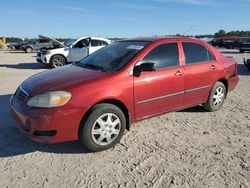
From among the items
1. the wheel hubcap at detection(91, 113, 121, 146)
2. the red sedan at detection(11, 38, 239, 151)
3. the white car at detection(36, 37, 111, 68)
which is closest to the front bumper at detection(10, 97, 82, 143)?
the red sedan at detection(11, 38, 239, 151)

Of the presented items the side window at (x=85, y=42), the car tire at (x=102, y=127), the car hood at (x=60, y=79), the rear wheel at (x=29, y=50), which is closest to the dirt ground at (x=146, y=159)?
the car tire at (x=102, y=127)

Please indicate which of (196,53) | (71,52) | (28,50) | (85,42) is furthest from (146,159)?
(28,50)

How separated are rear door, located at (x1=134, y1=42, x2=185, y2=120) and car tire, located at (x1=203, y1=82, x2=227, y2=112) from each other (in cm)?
96

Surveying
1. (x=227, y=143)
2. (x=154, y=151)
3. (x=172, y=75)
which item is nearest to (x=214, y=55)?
(x=172, y=75)

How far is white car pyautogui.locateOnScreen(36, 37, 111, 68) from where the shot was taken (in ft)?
46.0

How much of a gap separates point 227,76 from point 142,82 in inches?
100

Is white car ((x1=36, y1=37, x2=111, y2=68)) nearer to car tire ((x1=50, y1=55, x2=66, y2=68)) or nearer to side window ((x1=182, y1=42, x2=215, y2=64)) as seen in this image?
car tire ((x1=50, y1=55, x2=66, y2=68))

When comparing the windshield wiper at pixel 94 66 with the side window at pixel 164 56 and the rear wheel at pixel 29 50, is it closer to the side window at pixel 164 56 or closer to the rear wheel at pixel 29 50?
the side window at pixel 164 56

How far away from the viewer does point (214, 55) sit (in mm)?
5777

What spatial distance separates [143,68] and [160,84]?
54 centimetres

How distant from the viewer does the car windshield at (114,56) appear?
450 cm

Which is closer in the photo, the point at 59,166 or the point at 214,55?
the point at 59,166

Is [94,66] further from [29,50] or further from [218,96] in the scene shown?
[29,50]

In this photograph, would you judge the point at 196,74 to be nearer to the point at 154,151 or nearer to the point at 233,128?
the point at 233,128
